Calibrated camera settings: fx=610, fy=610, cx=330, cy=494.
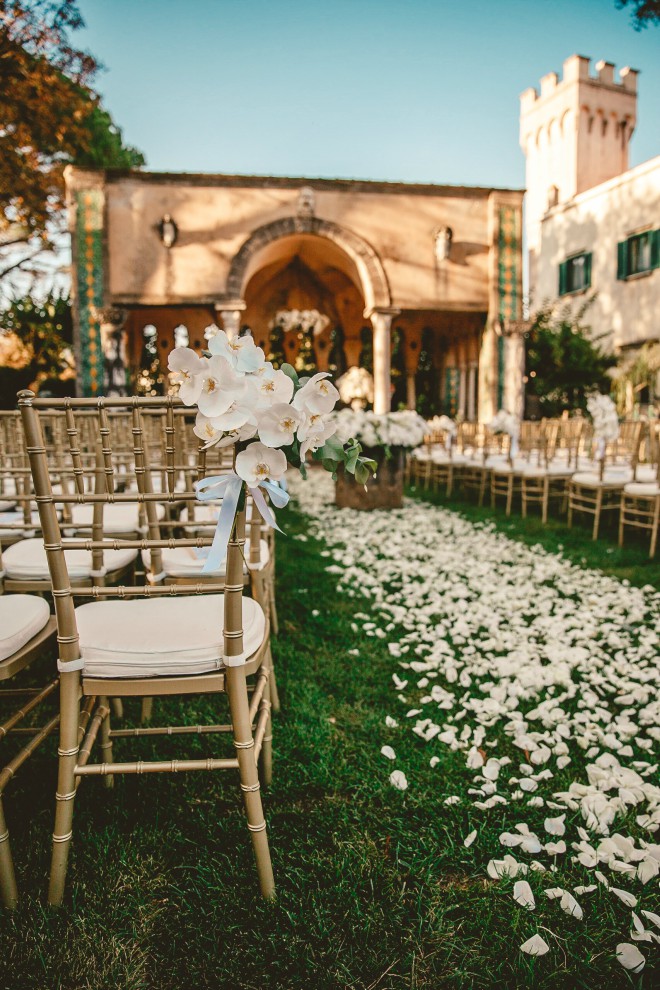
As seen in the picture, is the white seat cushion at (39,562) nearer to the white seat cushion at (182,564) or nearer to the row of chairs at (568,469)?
the white seat cushion at (182,564)

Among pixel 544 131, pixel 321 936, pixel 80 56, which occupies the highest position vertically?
pixel 544 131

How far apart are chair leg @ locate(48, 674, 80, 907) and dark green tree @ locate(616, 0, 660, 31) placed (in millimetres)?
10127

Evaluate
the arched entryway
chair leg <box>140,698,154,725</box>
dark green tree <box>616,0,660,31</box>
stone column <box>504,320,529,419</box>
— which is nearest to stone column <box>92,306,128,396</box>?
the arched entryway

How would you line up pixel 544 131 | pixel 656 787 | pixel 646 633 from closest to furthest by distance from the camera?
pixel 656 787 < pixel 646 633 < pixel 544 131

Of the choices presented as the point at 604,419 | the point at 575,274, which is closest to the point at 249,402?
the point at 604,419

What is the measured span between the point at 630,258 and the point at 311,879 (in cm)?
1606

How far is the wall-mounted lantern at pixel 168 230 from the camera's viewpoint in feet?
35.6

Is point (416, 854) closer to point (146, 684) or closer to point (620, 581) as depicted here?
point (146, 684)

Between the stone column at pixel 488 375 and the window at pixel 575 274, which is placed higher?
the window at pixel 575 274

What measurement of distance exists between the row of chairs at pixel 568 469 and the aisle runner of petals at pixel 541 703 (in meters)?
1.08

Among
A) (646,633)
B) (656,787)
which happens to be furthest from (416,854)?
(646,633)

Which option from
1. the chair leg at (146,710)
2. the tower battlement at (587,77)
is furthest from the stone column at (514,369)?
the tower battlement at (587,77)

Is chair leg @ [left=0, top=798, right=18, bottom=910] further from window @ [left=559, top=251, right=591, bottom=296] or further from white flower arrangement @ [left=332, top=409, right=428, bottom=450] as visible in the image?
window @ [left=559, top=251, right=591, bottom=296]

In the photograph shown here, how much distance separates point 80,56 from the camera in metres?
9.76
